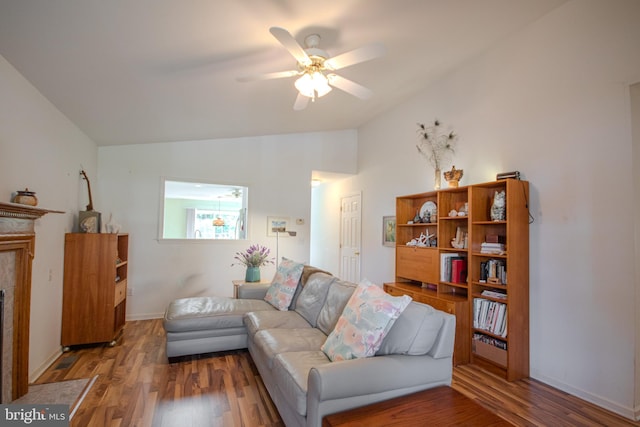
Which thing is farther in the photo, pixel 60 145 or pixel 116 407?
pixel 60 145

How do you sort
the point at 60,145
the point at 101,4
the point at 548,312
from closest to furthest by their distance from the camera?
1. the point at 101,4
2. the point at 548,312
3. the point at 60,145

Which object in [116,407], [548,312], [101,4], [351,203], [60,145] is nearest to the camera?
[101,4]

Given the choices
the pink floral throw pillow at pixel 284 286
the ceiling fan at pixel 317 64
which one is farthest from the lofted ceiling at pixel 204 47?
the pink floral throw pillow at pixel 284 286

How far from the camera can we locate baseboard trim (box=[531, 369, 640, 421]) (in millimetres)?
2301

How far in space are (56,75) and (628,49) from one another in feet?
14.3

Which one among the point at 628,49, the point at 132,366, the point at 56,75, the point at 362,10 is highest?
the point at 362,10

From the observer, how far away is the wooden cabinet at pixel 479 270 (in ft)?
9.50

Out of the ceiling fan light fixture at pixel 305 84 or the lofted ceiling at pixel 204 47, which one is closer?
the lofted ceiling at pixel 204 47

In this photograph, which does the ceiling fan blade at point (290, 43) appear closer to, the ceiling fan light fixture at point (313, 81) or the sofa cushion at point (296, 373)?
the ceiling fan light fixture at point (313, 81)

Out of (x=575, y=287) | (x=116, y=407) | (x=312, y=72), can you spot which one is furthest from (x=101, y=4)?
(x=575, y=287)

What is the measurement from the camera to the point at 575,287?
2.67 metres

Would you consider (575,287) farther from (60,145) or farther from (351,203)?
(60,145)

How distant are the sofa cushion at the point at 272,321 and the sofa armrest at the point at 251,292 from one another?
708 millimetres

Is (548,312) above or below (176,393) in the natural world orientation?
above
